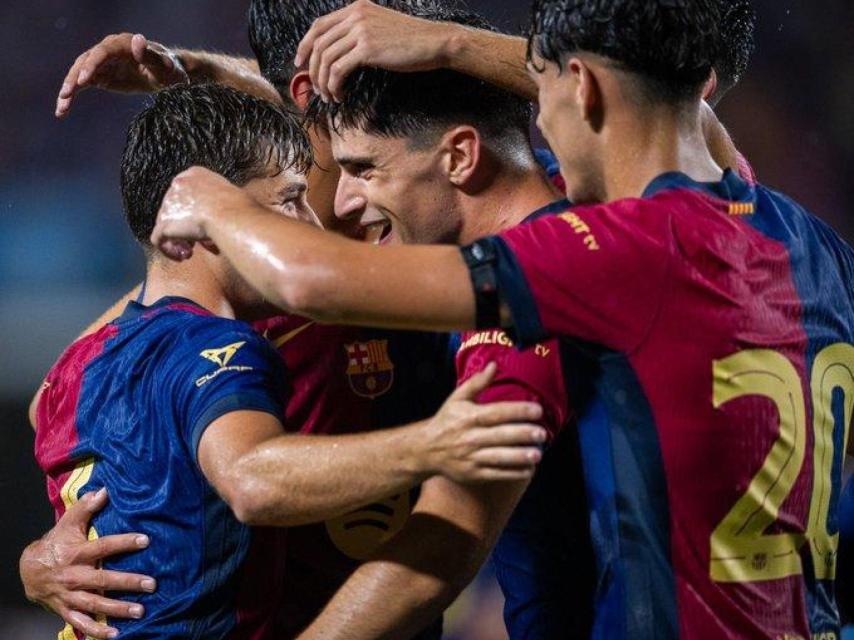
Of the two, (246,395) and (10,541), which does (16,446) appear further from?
(246,395)

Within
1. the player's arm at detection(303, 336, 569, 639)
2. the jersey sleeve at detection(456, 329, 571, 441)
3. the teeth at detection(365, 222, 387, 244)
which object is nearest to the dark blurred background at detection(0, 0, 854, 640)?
the teeth at detection(365, 222, 387, 244)

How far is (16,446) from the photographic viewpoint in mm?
6387

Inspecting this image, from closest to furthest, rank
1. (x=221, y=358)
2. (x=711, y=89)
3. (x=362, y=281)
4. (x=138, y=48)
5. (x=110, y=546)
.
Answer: (x=362, y=281) < (x=221, y=358) < (x=110, y=546) < (x=711, y=89) < (x=138, y=48)

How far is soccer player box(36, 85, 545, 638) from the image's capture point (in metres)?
2.36

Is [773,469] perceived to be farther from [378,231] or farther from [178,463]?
[378,231]

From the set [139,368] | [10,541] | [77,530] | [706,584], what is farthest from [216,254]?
[10,541]

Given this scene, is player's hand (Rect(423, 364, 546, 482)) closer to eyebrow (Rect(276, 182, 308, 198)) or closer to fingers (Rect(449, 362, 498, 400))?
fingers (Rect(449, 362, 498, 400))

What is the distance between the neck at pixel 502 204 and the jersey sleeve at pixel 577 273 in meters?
0.70

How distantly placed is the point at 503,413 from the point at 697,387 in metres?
0.35

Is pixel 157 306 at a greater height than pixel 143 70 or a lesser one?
lesser

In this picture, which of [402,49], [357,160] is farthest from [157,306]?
[402,49]

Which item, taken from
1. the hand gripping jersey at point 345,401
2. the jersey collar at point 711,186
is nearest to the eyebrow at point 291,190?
the hand gripping jersey at point 345,401

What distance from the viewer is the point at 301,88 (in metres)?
3.65

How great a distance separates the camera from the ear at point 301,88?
363cm
